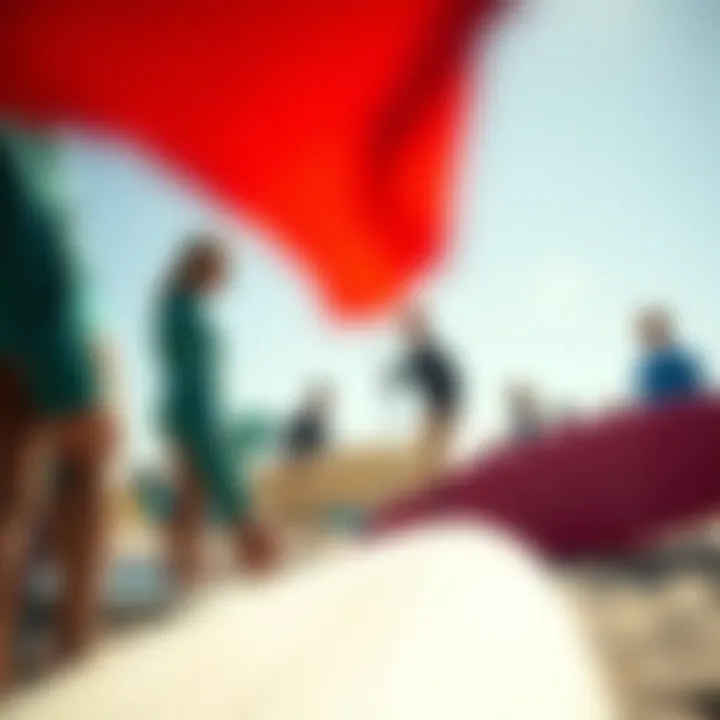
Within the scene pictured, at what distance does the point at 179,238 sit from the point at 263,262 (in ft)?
0.23

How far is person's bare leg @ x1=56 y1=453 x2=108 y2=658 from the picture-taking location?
793 millimetres

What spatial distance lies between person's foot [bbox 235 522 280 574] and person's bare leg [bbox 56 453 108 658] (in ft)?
0.33

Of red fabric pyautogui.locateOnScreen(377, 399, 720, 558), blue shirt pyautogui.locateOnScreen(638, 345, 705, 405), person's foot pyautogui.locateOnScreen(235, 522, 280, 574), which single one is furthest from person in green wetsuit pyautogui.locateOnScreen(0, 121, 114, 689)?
blue shirt pyautogui.locateOnScreen(638, 345, 705, 405)

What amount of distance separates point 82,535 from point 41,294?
0.19 meters

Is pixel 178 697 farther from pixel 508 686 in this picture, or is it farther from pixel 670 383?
pixel 670 383

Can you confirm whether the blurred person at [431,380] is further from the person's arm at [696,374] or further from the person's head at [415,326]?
the person's arm at [696,374]

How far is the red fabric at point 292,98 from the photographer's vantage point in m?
0.93

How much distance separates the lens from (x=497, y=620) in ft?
2.40

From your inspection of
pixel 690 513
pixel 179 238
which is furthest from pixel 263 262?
pixel 690 513

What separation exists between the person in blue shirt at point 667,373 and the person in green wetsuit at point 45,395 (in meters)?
0.42

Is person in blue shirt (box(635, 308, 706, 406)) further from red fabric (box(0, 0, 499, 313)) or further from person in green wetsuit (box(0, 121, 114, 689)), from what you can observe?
person in green wetsuit (box(0, 121, 114, 689))

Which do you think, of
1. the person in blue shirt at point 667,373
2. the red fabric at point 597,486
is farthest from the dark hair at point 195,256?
the person in blue shirt at point 667,373

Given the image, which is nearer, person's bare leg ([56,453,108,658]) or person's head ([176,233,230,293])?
person's bare leg ([56,453,108,658])

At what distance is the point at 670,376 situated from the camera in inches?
34.7
